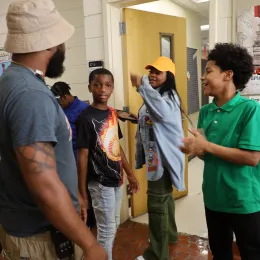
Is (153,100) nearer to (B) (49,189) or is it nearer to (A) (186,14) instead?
(B) (49,189)

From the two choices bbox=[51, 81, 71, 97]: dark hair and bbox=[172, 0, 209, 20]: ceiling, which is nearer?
bbox=[51, 81, 71, 97]: dark hair

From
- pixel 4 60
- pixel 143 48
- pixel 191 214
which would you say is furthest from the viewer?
pixel 4 60

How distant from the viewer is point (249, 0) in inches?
71.1

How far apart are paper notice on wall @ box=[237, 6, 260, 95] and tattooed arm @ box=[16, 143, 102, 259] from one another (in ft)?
5.04

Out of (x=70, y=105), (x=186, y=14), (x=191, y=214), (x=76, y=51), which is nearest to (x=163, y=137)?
(x=70, y=105)

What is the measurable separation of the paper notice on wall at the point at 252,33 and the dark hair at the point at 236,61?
1.76 feet

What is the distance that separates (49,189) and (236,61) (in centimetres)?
104

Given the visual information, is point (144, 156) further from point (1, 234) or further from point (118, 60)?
point (1, 234)

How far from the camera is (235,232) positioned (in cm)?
133

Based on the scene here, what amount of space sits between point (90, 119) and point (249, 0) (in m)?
1.29

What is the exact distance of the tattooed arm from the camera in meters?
0.75

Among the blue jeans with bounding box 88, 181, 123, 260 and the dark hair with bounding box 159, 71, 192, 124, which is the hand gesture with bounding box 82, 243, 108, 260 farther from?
the dark hair with bounding box 159, 71, 192, 124

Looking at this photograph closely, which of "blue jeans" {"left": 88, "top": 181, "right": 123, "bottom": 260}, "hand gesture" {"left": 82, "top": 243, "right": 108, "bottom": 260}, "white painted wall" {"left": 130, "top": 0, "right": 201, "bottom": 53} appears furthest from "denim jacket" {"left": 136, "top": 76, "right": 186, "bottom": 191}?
"white painted wall" {"left": 130, "top": 0, "right": 201, "bottom": 53}

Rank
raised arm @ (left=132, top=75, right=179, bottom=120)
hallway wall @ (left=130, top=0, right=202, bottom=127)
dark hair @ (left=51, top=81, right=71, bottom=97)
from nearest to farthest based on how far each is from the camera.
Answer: raised arm @ (left=132, top=75, right=179, bottom=120)
dark hair @ (left=51, top=81, right=71, bottom=97)
hallway wall @ (left=130, top=0, right=202, bottom=127)
